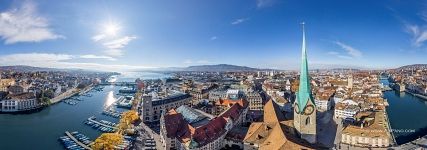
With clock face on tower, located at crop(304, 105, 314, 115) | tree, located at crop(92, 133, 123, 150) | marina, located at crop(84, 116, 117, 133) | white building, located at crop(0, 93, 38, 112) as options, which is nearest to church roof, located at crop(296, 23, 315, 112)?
clock face on tower, located at crop(304, 105, 314, 115)

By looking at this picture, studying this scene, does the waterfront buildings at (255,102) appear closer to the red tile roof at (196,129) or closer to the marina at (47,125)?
the red tile roof at (196,129)

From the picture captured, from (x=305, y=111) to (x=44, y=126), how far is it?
109 feet

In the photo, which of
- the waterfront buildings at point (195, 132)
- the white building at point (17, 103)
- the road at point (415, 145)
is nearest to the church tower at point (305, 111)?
the waterfront buildings at point (195, 132)

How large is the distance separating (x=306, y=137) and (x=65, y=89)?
2891 inches

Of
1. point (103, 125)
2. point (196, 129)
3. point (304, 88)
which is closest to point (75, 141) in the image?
point (103, 125)

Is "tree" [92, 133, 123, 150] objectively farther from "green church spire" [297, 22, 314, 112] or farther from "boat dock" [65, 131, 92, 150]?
"green church spire" [297, 22, 314, 112]

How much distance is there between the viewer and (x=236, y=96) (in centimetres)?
4631

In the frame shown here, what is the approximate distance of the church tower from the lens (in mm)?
20000

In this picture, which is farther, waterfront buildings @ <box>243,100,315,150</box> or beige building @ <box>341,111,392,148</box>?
beige building @ <box>341,111,392,148</box>

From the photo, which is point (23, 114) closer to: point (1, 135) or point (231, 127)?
point (1, 135)

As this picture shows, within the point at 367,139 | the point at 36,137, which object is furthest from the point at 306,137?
the point at 36,137

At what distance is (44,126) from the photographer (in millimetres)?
39938

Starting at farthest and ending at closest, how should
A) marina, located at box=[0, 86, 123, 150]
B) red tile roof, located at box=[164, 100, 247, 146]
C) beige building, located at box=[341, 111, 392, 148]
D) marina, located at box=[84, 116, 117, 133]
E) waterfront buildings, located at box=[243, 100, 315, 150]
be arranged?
marina, located at box=[84, 116, 117, 133] < marina, located at box=[0, 86, 123, 150] < beige building, located at box=[341, 111, 392, 148] < red tile roof, located at box=[164, 100, 247, 146] < waterfront buildings, located at box=[243, 100, 315, 150]

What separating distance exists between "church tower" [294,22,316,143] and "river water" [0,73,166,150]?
21.0 meters
